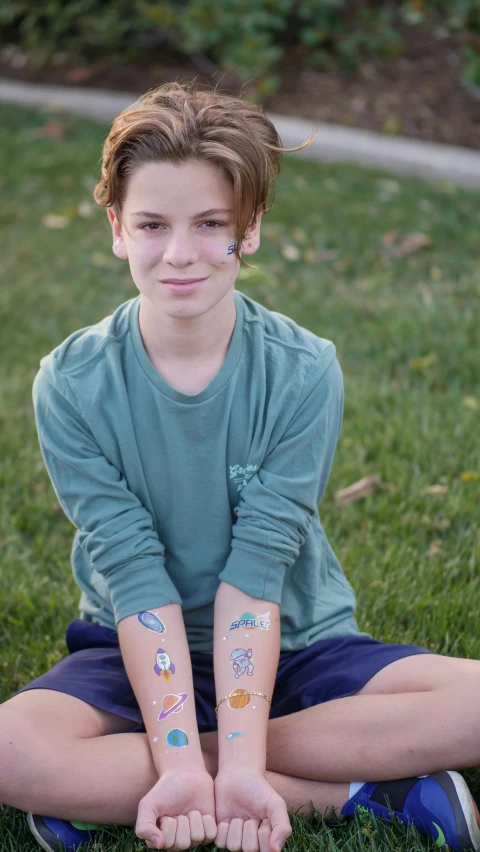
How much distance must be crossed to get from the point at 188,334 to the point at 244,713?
761 millimetres

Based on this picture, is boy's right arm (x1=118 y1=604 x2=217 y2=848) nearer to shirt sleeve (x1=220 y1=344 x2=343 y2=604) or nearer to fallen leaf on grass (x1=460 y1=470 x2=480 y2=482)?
shirt sleeve (x1=220 y1=344 x2=343 y2=604)

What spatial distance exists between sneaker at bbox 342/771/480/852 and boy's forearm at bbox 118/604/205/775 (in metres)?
0.36

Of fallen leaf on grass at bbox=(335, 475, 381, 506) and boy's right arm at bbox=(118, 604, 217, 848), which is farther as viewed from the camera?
fallen leaf on grass at bbox=(335, 475, 381, 506)

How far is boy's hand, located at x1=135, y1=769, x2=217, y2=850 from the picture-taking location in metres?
1.90

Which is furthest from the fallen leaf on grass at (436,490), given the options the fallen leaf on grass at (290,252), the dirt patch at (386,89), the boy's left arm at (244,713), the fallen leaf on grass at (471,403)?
the dirt patch at (386,89)

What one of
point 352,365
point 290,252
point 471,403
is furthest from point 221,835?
point 290,252

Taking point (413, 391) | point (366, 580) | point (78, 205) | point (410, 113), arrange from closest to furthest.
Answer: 1. point (366, 580)
2. point (413, 391)
3. point (78, 205)
4. point (410, 113)

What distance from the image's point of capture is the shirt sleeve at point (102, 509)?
2156 millimetres

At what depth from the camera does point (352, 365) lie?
4.09 meters

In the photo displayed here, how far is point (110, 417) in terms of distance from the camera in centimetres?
219

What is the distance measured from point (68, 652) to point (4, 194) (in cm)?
417

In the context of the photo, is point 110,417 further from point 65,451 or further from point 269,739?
Answer: point 269,739

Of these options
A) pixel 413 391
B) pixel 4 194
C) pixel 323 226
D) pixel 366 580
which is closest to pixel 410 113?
pixel 323 226

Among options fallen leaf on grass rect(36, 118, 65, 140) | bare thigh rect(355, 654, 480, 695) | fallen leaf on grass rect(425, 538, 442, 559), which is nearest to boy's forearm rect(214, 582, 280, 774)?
bare thigh rect(355, 654, 480, 695)
